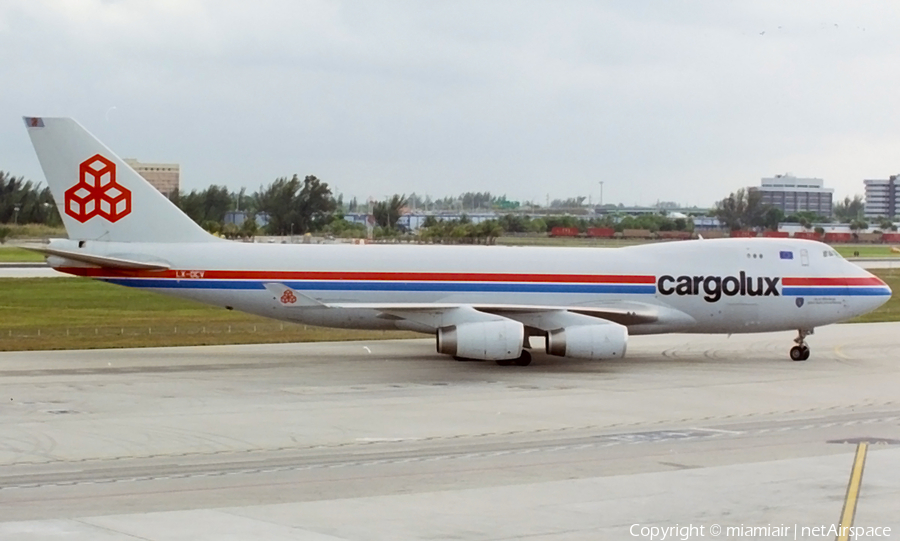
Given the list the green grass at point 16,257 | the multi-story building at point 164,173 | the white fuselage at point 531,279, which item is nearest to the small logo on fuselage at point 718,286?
the white fuselage at point 531,279

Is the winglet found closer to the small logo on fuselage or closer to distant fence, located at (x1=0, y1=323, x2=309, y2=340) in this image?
distant fence, located at (x1=0, y1=323, x2=309, y2=340)

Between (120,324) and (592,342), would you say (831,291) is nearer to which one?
(592,342)

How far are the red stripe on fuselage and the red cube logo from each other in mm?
1670

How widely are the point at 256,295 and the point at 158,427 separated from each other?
38.2ft

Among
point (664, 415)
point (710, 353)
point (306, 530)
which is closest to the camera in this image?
point (306, 530)

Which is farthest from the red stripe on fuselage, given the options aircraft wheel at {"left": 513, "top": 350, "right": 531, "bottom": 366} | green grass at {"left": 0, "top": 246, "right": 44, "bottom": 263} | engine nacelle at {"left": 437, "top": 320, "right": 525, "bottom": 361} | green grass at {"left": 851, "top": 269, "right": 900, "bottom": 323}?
green grass at {"left": 0, "top": 246, "right": 44, "bottom": 263}

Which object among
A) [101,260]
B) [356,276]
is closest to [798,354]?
[356,276]

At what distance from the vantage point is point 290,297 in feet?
104

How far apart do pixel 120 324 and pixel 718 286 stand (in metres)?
21.1

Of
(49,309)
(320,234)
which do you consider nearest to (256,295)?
(49,309)

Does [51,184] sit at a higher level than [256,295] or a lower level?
higher

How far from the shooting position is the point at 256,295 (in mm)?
32281

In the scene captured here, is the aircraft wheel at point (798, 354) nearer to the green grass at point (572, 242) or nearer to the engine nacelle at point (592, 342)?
the engine nacelle at point (592, 342)

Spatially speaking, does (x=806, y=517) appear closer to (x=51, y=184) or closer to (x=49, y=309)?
(x=51, y=184)
